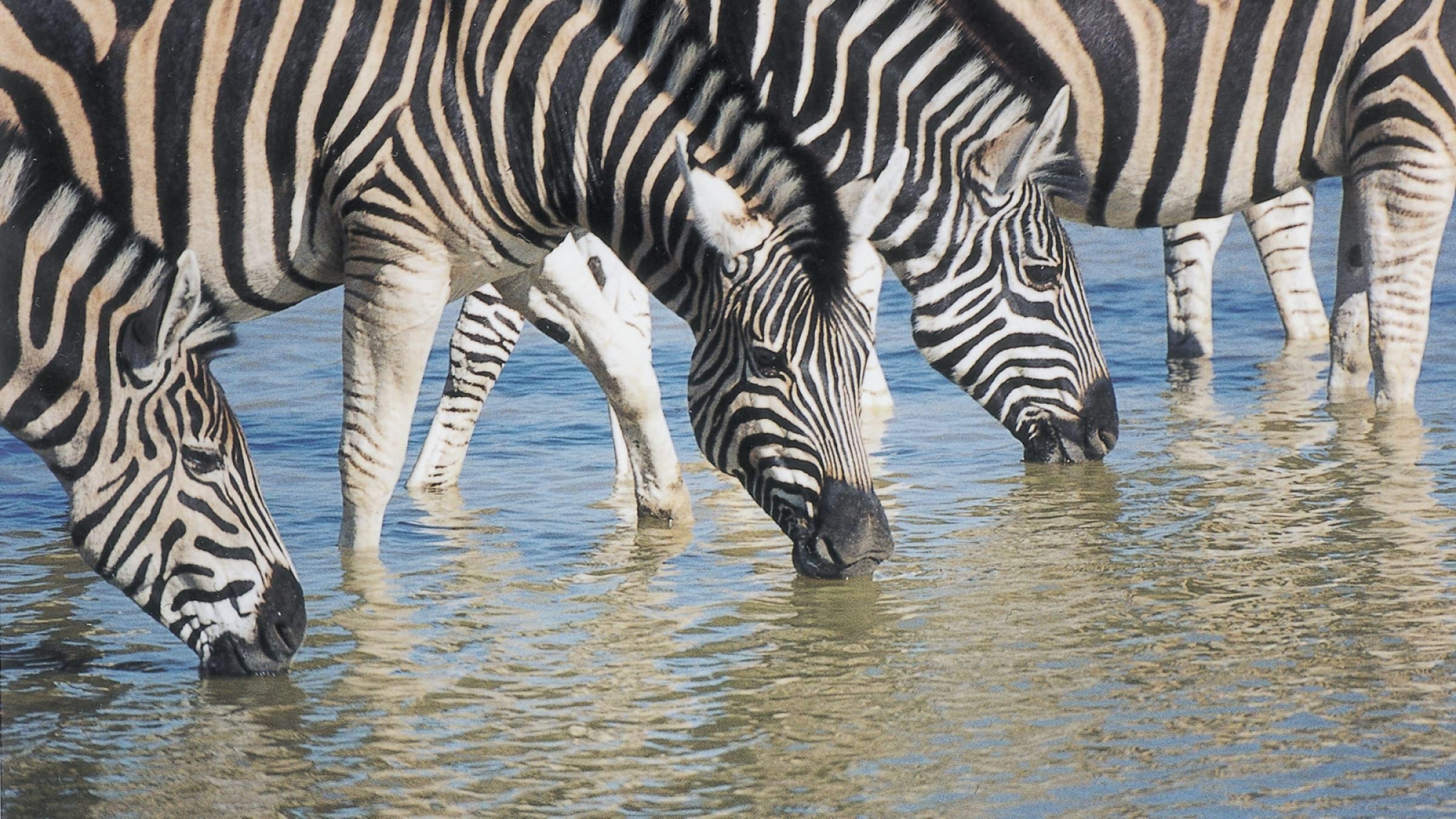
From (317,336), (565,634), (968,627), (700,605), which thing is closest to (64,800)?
(565,634)

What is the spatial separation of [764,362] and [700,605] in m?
0.89

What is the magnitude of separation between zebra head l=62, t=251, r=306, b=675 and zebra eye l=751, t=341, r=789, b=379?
5.71 ft

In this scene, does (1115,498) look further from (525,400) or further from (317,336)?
(317,336)

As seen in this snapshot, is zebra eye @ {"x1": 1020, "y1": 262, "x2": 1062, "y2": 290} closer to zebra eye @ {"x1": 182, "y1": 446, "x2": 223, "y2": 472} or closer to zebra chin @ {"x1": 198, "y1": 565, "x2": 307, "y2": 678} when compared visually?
zebra chin @ {"x1": 198, "y1": 565, "x2": 307, "y2": 678}

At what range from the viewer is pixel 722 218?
6.53 meters

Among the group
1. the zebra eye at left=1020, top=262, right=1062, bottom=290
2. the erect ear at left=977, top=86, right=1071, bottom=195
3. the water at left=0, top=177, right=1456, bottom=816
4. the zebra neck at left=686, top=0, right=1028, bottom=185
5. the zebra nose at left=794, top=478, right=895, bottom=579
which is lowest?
the water at left=0, top=177, right=1456, bottom=816

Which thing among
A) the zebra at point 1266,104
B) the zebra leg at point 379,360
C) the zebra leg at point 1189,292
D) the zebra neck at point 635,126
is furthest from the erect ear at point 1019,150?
A: the zebra leg at point 1189,292

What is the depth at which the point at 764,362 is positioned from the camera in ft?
21.4

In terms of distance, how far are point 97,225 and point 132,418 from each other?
59 cm

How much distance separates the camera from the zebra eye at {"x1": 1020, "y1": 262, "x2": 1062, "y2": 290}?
807 cm

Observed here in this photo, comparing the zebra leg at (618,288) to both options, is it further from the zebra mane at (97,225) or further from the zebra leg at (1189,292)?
the zebra leg at (1189,292)

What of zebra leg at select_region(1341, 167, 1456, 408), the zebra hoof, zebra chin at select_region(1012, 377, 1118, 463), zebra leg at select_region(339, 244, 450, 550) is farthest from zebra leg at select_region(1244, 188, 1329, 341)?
zebra leg at select_region(339, 244, 450, 550)

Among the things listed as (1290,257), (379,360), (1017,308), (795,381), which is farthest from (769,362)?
(1290,257)

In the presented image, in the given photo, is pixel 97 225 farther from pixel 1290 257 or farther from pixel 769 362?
pixel 1290 257
